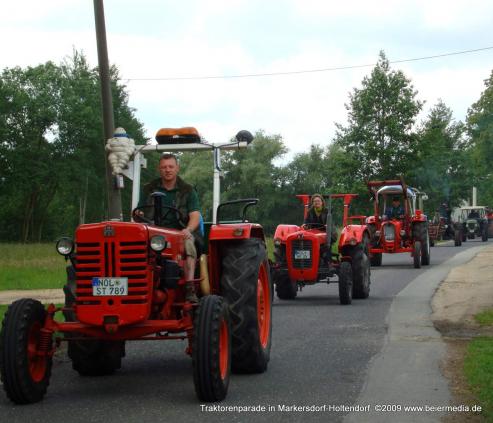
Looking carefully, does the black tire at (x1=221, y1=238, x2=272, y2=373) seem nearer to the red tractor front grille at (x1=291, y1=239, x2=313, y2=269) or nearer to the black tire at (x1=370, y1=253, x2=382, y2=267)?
the red tractor front grille at (x1=291, y1=239, x2=313, y2=269)

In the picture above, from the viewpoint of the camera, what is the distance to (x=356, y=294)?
15.6 metres

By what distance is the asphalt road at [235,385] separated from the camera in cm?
643

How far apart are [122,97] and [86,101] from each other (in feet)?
8.09

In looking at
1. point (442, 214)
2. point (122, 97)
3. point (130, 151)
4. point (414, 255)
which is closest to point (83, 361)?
point (130, 151)

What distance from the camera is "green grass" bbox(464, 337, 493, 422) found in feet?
22.2

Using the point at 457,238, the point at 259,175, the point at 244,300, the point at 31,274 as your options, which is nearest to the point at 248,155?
the point at 259,175

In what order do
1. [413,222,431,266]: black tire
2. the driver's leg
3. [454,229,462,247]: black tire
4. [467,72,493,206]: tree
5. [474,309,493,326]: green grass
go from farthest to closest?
[467,72,493,206]: tree, [454,229,462,247]: black tire, [413,222,431,266]: black tire, [474,309,493,326]: green grass, the driver's leg

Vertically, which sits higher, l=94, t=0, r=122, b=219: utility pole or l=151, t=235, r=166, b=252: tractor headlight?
l=94, t=0, r=122, b=219: utility pole

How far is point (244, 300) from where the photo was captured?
7906 millimetres

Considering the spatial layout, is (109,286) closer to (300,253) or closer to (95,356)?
(95,356)

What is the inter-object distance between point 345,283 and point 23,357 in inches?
336

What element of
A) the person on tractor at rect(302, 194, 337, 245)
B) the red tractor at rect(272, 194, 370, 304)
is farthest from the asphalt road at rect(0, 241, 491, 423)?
the person on tractor at rect(302, 194, 337, 245)

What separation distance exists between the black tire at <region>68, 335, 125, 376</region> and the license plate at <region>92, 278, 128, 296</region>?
1.12m

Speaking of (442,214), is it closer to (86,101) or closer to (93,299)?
(86,101)
